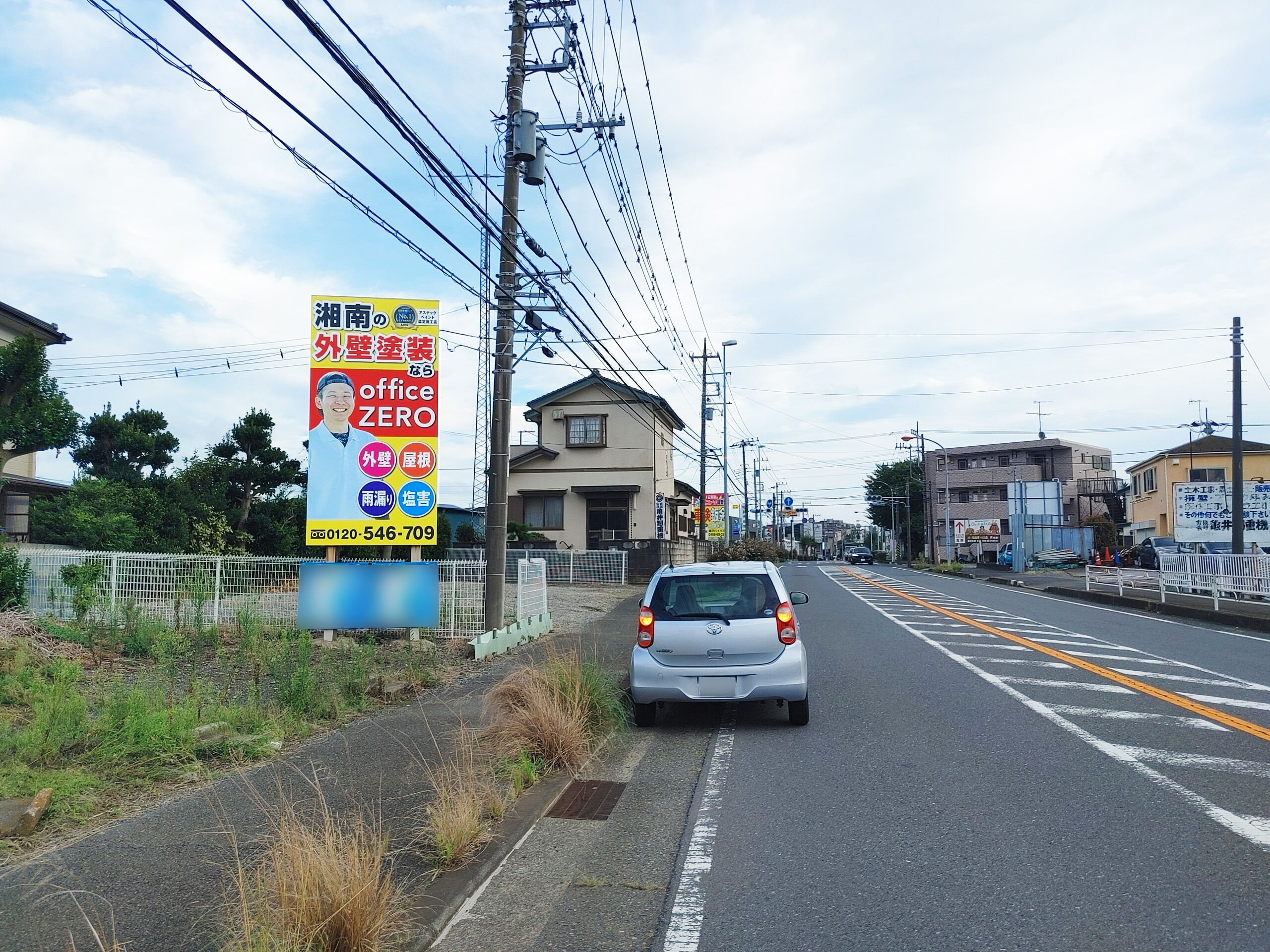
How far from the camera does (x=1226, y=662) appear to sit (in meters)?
12.5

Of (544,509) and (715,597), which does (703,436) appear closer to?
(544,509)

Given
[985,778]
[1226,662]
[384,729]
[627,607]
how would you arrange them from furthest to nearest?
[627,607]
[1226,662]
[384,729]
[985,778]

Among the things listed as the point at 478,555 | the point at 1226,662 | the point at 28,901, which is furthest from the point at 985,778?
the point at 478,555

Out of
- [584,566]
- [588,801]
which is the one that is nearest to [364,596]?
[588,801]

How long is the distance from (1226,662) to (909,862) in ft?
33.4

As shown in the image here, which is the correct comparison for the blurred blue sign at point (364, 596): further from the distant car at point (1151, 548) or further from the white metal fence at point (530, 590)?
the distant car at point (1151, 548)

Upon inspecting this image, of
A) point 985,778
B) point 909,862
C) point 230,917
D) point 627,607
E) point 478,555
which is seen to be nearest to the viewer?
point 230,917

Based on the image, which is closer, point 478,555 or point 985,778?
point 985,778

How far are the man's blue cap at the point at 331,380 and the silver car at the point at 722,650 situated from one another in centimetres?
688

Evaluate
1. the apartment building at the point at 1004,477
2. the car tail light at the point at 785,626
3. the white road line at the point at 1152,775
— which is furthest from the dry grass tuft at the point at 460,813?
the apartment building at the point at 1004,477

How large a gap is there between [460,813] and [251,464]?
2398 centimetres

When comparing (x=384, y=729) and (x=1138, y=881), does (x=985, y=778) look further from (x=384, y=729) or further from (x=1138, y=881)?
(x=384, y=729)

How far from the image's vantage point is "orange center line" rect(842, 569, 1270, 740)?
7898mm

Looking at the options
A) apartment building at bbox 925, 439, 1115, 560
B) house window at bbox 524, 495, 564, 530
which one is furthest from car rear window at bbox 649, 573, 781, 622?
apartment building at bbox 925, 439, 1115, 560
